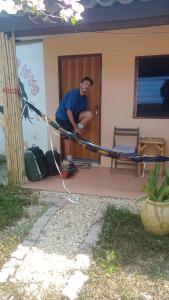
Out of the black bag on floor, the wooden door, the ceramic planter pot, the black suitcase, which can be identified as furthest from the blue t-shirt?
the ceramic planter pot

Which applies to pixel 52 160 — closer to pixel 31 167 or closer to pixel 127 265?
pixel 31 167

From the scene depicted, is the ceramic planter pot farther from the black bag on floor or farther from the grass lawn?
the black bag on floor

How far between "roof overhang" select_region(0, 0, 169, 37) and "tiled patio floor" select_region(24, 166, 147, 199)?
2.15m

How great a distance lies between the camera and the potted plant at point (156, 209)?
2.82 metres

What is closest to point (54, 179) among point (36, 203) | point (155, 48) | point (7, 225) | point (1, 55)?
point (36, 203)

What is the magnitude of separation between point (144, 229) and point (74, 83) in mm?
3193

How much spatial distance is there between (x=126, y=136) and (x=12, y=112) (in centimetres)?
207

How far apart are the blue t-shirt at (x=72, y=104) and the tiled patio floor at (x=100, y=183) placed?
40.6 inches

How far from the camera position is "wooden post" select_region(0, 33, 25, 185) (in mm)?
3871

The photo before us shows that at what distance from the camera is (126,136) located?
16.8 feet

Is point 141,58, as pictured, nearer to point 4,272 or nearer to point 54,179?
point 54,179

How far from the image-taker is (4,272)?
8.02ft

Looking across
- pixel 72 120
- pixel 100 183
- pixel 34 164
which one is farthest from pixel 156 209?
pixel 72 120

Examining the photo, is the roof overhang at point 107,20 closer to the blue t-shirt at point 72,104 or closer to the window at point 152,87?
the blue t-shirt at point 72,104
